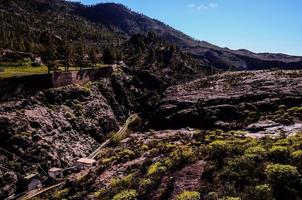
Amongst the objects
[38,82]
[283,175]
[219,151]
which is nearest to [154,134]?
[219,151]

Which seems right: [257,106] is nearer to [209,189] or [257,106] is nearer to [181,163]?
[181,163]

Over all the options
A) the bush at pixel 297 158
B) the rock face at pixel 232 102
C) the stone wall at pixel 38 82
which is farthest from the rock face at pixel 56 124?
the bush at pixel 297 158

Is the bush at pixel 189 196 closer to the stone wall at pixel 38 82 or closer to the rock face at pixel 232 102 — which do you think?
the rock face at pixel 232 102

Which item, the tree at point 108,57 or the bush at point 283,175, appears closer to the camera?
the bush at point 283,175

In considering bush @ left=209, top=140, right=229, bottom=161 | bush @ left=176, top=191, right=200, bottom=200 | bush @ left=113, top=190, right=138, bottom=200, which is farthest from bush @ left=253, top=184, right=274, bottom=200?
bush @ left=113, top=190, right=138, bottom=200

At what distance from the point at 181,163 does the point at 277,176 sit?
8221 mm

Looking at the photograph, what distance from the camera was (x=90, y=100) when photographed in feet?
231

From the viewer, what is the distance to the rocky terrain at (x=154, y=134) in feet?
76.6

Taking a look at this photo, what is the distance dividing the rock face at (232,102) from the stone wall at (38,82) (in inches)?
818

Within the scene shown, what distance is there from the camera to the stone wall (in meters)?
54.7

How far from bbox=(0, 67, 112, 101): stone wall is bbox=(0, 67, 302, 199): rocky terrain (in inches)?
65.6

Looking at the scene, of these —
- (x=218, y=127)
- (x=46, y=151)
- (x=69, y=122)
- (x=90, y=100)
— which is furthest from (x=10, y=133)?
(x=218, y=127)

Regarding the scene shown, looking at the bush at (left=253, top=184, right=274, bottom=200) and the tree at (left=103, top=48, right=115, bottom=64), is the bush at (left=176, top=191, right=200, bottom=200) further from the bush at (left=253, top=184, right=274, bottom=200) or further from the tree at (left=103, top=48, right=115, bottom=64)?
the tree at (left=103, top=48, right=115, bottom=64)

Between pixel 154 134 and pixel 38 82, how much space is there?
84.5 ft
